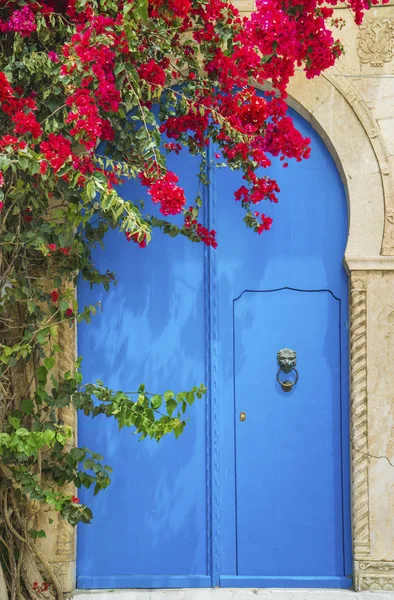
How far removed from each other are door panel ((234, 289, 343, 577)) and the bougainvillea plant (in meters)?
0.44

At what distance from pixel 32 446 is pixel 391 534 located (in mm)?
1906

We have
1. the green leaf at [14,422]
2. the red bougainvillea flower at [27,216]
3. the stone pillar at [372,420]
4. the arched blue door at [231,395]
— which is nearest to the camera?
the green leaf at [14,422]

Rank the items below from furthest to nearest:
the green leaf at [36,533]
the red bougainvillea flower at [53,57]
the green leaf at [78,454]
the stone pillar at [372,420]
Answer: the stone pillar at [372,420] → the green leaf at [36,533] → the green leaf at [78,454] → the red bougainvillea flower at [53,57]

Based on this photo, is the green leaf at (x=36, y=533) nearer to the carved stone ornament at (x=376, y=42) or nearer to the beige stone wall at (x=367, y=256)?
the beige stone wall at (x=367, y=256)

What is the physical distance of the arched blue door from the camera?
4020 millimetres

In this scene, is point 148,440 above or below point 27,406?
below

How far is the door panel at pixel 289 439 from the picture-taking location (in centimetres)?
402

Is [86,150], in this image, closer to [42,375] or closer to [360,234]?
[42,375]

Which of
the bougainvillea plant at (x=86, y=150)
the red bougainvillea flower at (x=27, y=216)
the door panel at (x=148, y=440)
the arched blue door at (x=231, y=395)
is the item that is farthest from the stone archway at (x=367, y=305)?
the red bougainvillea flower at (x=27, y=216)

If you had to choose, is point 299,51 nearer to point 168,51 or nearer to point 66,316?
point 168,51

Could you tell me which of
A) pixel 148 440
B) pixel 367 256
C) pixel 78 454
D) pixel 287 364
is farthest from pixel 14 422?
pixel 367 256

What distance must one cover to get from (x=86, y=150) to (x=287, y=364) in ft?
5.14

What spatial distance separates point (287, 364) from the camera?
4.03 meters

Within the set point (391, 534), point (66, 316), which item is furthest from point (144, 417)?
point (391, 534)
